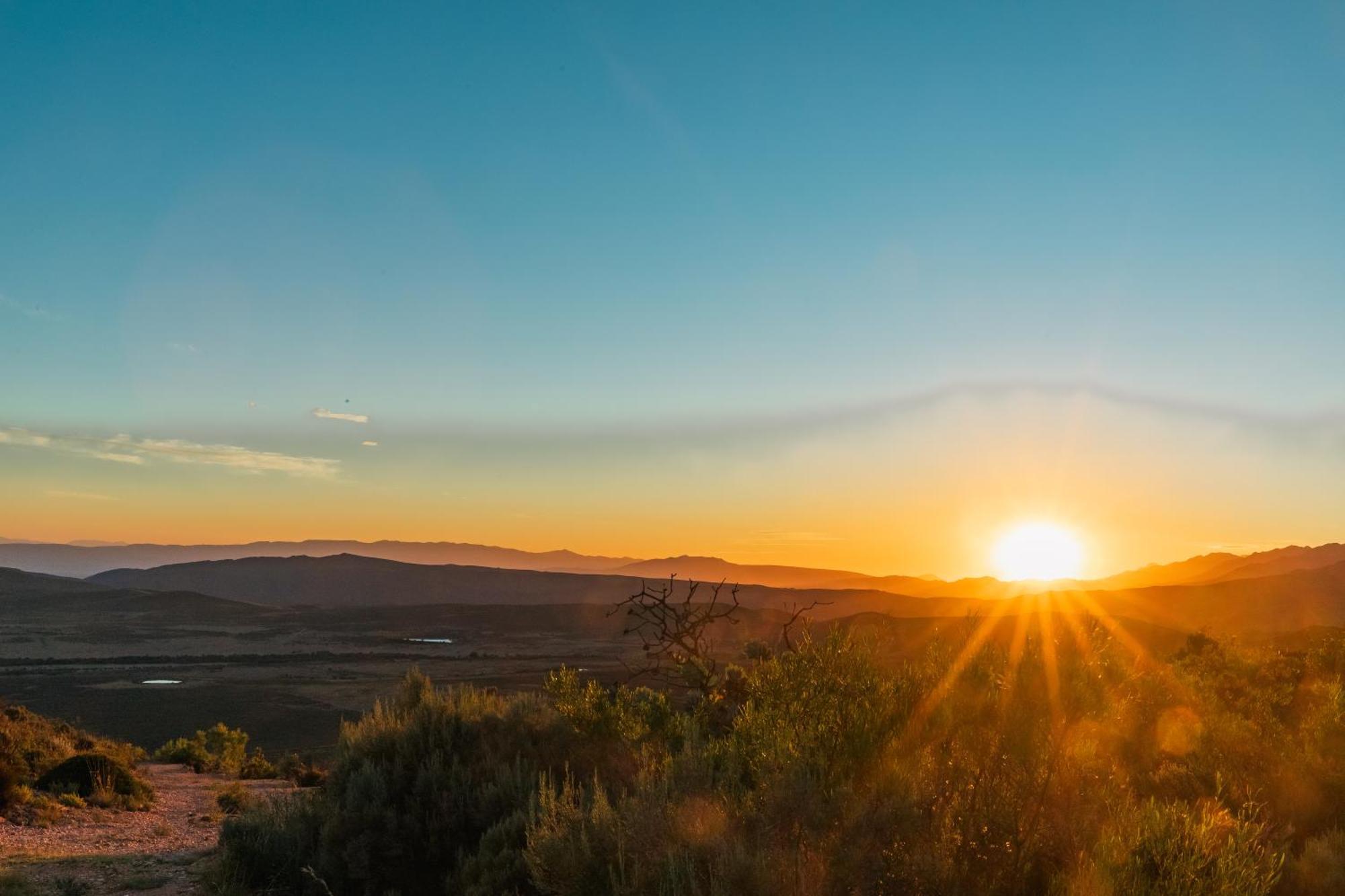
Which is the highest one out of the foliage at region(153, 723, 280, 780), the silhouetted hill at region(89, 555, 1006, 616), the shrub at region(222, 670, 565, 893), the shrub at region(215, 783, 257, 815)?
the shrub at region(222, 670, 565, 893)

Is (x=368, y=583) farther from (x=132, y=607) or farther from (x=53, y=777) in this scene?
(x=53, y=777)

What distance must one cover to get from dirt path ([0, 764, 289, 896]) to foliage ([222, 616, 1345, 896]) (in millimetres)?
1674

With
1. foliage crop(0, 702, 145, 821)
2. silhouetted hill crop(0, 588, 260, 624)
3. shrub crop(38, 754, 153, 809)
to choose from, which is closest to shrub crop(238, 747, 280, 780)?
foliage crop(0, 702, 145, 821)

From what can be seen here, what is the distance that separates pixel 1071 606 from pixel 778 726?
16.8 ft

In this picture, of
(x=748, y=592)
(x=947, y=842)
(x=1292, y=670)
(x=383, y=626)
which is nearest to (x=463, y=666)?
(x=383, y=626)

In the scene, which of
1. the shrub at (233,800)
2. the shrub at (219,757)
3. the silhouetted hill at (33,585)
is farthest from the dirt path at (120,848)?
the silhouetted hill at (33,585)

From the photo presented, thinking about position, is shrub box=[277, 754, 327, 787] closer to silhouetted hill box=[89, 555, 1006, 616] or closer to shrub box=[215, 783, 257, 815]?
shrub box=[215, 783, 257, 815]

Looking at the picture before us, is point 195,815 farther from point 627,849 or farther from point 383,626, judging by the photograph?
point 383,626

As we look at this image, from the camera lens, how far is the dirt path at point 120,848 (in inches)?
398

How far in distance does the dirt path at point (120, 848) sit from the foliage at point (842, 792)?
5.49 ft

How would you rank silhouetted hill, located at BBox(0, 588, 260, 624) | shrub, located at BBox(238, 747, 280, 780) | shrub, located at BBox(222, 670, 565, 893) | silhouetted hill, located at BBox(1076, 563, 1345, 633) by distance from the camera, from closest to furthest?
1. shrub, located at BBox(222, 670, 565, 893)
2. shrub, located at BBox(238, 747, 280, 780)
3. silhouetted hill, located at BBox(1076, 563, 1345, 633)
4. silhouetted hill, located at BBox(0, 588, 260, 624)

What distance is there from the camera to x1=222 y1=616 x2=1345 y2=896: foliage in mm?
5195

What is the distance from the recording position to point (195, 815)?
1600cm

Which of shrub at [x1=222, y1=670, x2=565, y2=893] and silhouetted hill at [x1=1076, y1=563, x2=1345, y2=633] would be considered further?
silhouetted hill at [x1=1076, y1=563, x2=1345, y2=633]
